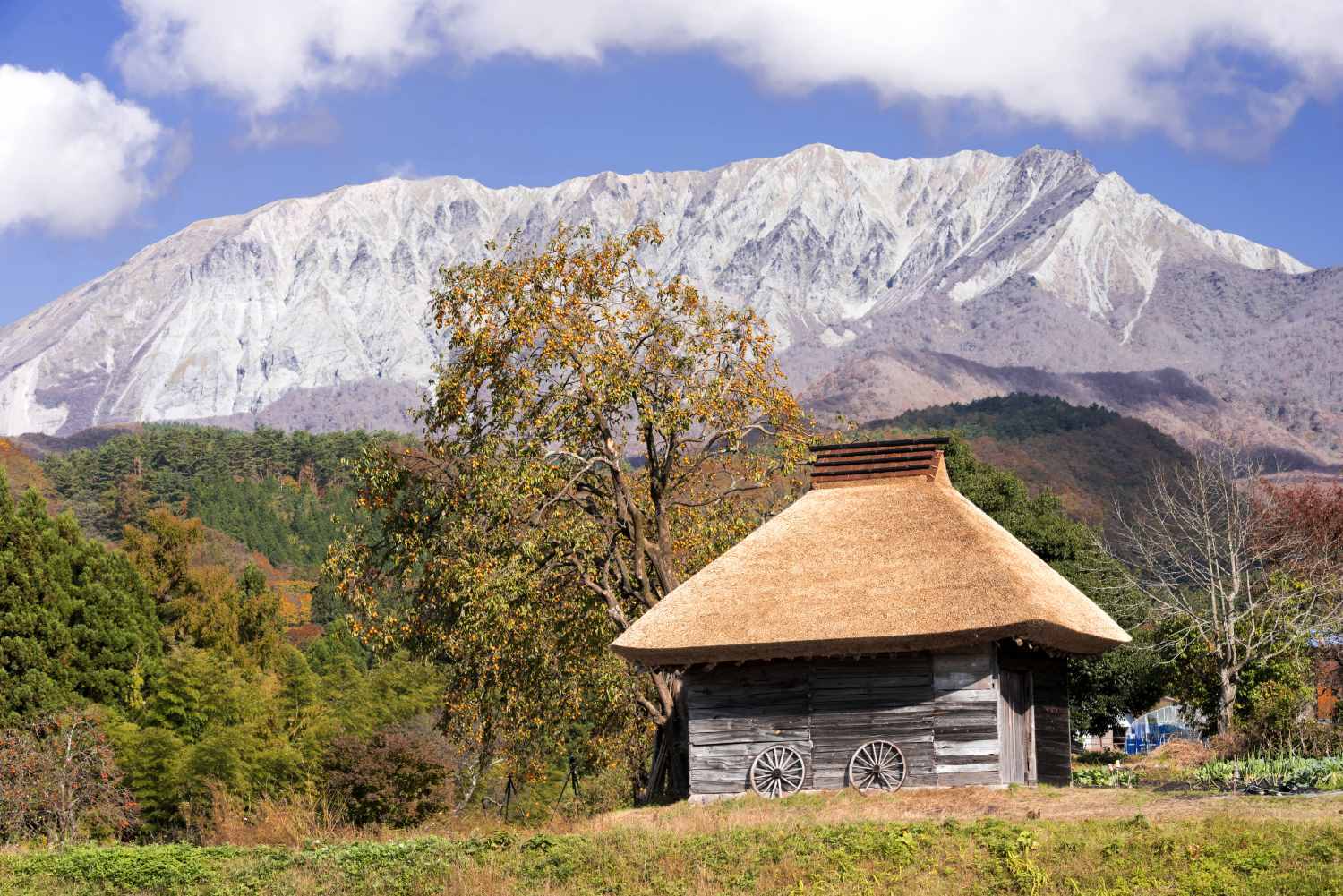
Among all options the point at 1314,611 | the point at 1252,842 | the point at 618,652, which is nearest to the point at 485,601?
the point at 618,652

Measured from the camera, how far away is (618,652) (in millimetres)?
23375

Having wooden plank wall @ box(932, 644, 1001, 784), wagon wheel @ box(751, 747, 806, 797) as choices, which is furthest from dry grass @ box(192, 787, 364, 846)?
wooden plank wall @ box(932, 644, 1001, 784)

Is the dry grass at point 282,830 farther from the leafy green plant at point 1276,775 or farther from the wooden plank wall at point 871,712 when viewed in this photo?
the leafy green plant at point 1276,775

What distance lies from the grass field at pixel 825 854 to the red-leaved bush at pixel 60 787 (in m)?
12.5

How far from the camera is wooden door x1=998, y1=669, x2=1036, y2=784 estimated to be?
23.4 meters

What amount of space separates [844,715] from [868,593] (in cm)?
196

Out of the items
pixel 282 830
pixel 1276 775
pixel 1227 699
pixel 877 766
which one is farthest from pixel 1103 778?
pixel 282 830

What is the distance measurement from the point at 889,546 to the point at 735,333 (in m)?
6.02

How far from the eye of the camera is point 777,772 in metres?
23.7

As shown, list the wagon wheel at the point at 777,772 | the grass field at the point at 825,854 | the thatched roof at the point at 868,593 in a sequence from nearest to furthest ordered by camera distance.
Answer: the grass field at the point at 825,854 → the thatched roof at the point at 868,593 → the wagon wheel at the point at 777,772

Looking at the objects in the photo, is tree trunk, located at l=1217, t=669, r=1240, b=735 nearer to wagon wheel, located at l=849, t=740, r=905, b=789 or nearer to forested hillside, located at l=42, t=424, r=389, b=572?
wagon wheel, located at l=849, t=740, r=905, b=789

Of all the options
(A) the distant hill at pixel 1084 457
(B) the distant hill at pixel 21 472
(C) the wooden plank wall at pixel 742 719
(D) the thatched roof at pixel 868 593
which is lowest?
(C) the wooden plank wall at pixel 742 719

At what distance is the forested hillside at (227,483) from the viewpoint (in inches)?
4963

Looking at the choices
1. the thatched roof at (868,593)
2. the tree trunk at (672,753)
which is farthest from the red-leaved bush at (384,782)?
the thatched roof at (868,593)
